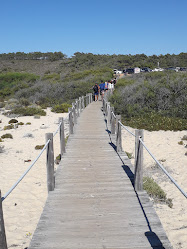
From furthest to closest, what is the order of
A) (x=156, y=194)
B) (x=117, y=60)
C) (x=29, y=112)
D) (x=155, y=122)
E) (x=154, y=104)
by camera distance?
1. (x=117, y=60)
2. (x=29, y=112)
3. (x=154, y=104)
4. (x=155, y=122)
5. (x=156, y=194)

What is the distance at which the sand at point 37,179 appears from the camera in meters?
5.68

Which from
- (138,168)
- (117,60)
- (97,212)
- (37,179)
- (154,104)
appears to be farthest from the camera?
(117,60)

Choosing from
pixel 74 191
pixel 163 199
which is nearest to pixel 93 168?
pixel 74 191

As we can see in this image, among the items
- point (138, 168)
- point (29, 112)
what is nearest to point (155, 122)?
point (29, 112)

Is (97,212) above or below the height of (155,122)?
below

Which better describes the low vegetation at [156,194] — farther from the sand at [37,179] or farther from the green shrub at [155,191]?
the sand at [37,179]

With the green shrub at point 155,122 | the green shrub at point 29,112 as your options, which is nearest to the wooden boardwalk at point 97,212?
the green shrub at point 155,122

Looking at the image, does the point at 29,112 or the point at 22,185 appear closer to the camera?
the point at 22,185

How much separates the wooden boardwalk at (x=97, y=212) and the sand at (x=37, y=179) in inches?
42.5

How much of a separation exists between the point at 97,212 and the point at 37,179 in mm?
4799

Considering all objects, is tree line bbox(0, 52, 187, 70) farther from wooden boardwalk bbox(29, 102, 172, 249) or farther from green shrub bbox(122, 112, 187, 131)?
wooden boardwalk bbox(29, 102, 172, 249)

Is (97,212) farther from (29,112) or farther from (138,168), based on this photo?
(29,112)

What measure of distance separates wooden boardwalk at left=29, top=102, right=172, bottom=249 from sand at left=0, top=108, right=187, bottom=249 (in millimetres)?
1080

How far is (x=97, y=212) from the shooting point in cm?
461
